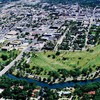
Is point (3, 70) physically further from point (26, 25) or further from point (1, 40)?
point (26, 25)

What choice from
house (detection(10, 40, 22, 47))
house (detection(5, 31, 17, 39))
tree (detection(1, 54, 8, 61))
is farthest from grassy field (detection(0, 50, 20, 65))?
house (detection(5, 31, 17, 39))

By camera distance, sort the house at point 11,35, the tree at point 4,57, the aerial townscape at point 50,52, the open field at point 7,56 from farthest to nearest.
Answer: the house at point 11,35, the tree at point 4,57, the open field at point 7,56, the aerial townscape at point 50,52

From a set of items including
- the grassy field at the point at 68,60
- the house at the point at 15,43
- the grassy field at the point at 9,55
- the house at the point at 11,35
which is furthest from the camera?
the house at the point at 11,35

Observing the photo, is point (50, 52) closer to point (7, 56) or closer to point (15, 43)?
point (7, 56)

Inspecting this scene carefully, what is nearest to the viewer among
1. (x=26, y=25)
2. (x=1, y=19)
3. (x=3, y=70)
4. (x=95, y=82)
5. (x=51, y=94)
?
(x=51, y=94)

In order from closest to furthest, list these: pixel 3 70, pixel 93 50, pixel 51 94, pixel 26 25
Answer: pixel 51 94 < pixel 3 70 < pixel 93 50 < pixel 26 25

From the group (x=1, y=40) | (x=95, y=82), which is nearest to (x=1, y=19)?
(x=1, y=40)

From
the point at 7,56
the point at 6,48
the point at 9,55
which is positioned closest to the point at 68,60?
the point at 9,55

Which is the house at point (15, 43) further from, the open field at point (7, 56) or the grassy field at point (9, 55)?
the open field at point (7, 56)

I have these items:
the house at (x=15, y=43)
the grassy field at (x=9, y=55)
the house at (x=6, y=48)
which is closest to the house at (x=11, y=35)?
the house at (x=15, y=43)
